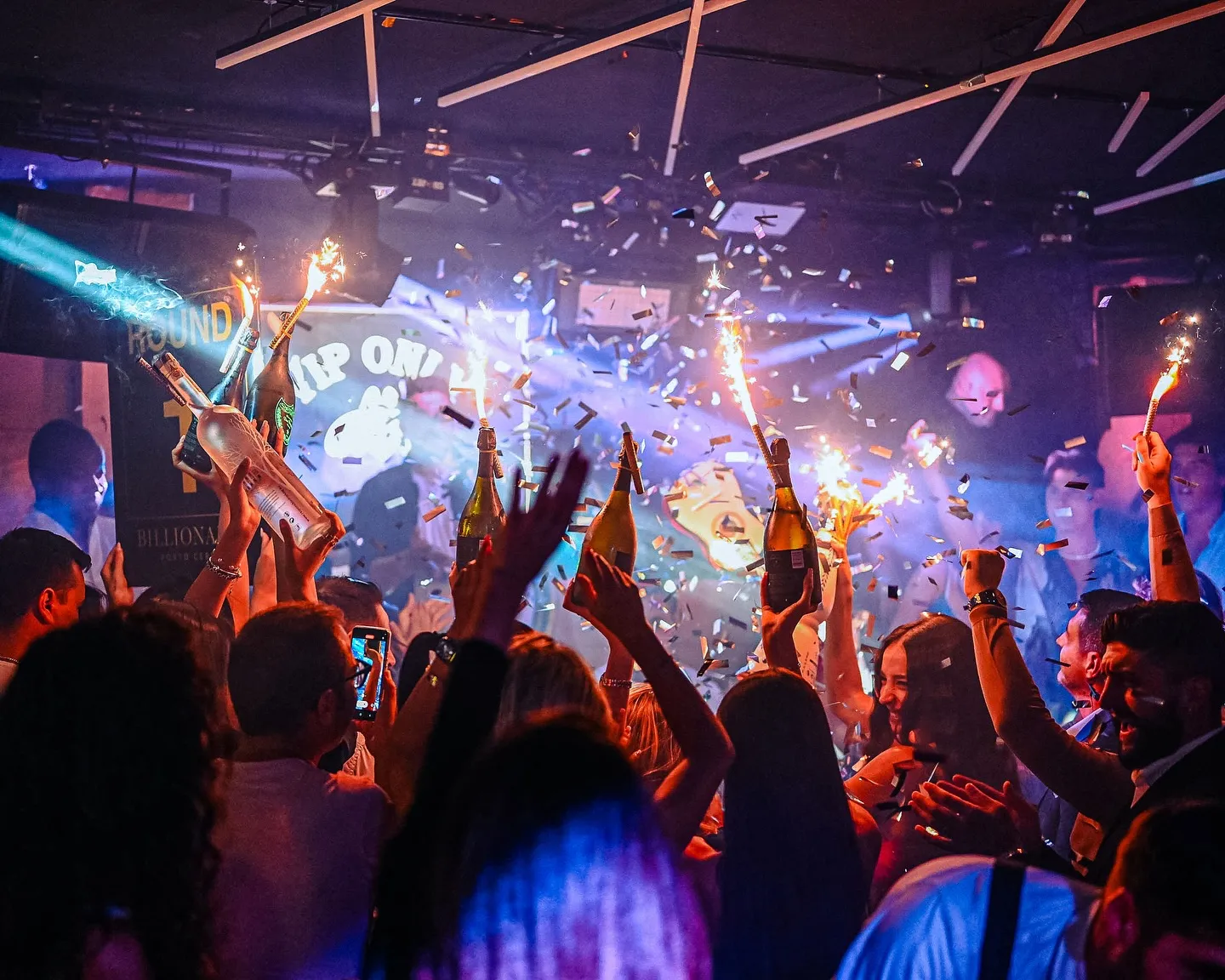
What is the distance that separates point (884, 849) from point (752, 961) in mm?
801

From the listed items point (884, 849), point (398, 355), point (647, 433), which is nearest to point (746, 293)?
point (647, 433)

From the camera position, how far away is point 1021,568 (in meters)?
9.13

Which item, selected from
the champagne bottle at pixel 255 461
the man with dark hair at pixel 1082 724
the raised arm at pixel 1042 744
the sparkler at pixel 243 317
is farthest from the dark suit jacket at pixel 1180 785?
the sparkler at pixel 243 317

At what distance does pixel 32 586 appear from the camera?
2729 millimetres

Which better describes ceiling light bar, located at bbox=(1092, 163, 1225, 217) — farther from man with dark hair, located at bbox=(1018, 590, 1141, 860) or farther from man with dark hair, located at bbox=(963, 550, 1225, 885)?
man with dark hair, located at bbox=(963, 550, 1225, 885)

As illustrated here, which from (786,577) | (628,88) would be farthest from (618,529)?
(628,88)

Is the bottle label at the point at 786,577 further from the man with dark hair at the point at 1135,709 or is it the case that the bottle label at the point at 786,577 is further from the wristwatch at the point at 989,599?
the man with dark hair at the point at 1135,709

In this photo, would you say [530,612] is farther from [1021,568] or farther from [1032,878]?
[1032,878]

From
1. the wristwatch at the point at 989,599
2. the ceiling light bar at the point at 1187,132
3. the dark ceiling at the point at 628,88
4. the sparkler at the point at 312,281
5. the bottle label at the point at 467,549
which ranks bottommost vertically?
the wristwatch at the point at 989,599

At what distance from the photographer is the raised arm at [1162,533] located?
2916 mm

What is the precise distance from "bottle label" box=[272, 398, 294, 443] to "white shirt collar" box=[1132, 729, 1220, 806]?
101 inches

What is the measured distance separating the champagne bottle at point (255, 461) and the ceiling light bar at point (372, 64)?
3186 millimetres

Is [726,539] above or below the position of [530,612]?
above

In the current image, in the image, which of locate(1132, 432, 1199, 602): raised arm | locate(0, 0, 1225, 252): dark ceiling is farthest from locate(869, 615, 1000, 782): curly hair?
locate(0, 0, 1225, 252): dark ceiling
